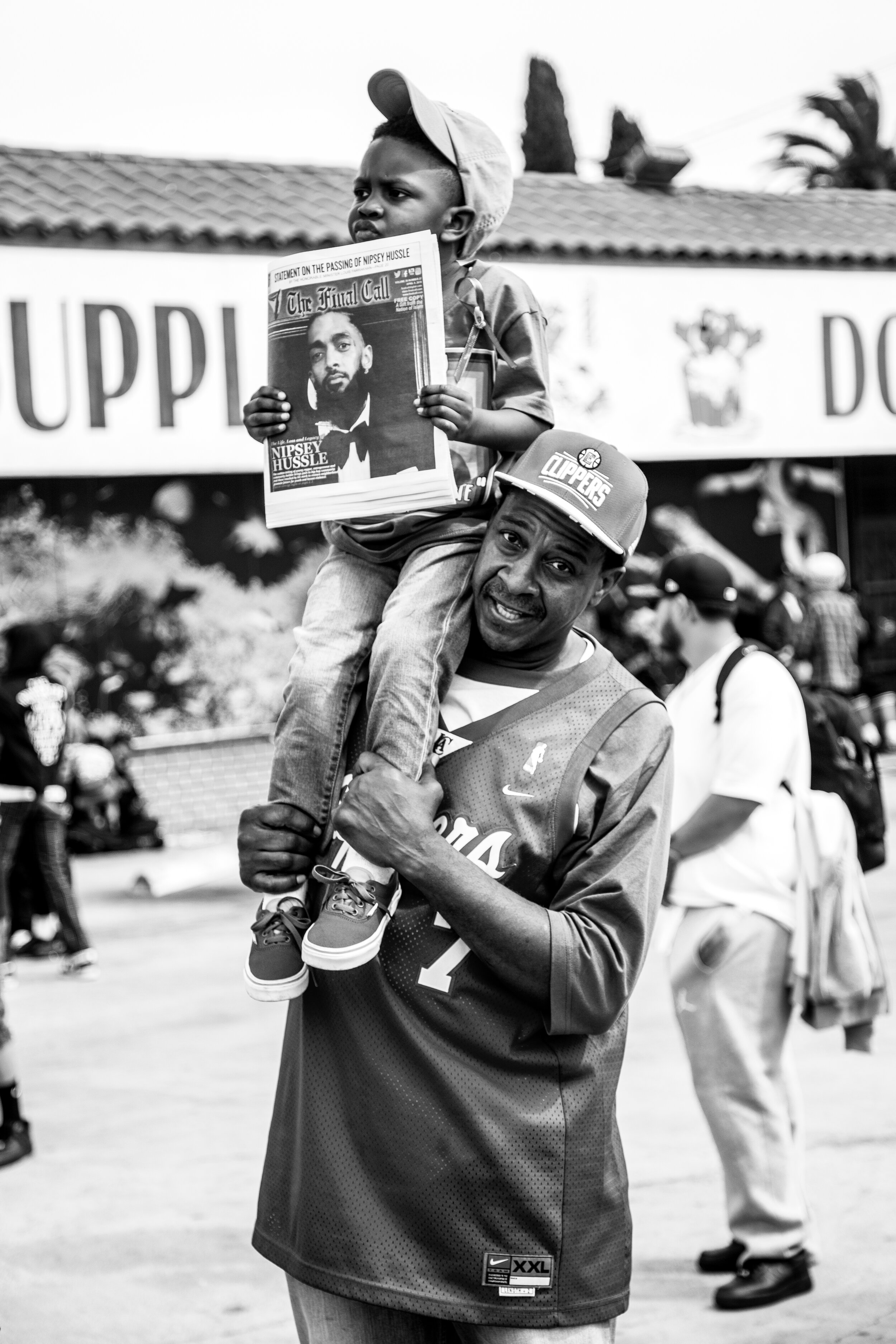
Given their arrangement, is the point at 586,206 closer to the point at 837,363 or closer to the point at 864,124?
the point at 837,363

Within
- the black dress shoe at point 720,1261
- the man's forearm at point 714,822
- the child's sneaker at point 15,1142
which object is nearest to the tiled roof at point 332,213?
the child's sneaker at point 15,1142

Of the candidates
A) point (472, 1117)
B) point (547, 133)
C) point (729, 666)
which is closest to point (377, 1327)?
point (472, 1117)

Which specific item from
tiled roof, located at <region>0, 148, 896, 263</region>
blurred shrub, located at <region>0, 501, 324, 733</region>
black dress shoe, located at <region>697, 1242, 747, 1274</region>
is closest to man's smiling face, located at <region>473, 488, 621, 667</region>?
black dress shoe, located at <region>697, 1242, 747, 1274</region>

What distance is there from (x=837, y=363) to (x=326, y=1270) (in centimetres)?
1485

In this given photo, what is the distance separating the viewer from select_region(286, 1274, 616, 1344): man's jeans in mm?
2477

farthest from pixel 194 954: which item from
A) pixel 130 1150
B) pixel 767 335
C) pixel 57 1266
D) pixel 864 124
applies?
pixel 864 124

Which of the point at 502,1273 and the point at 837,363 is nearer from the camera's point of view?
the point at 502,1273

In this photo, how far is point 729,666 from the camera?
4.92 m

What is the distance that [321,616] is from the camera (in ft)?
9.12

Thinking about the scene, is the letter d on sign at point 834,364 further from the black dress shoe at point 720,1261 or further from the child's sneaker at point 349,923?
the child's sneaker at point 349,923

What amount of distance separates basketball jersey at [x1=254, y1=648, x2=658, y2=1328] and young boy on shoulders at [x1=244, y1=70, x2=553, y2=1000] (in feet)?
0.33

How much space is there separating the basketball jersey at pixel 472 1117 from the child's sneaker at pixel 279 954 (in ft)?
0.17

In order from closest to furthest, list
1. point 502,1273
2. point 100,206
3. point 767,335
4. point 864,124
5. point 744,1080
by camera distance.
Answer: point 502,1273 → point 744,1080 → point 100,206 → point 767,335 → point 864,124

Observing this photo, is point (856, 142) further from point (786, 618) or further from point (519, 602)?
point (519, 602)
